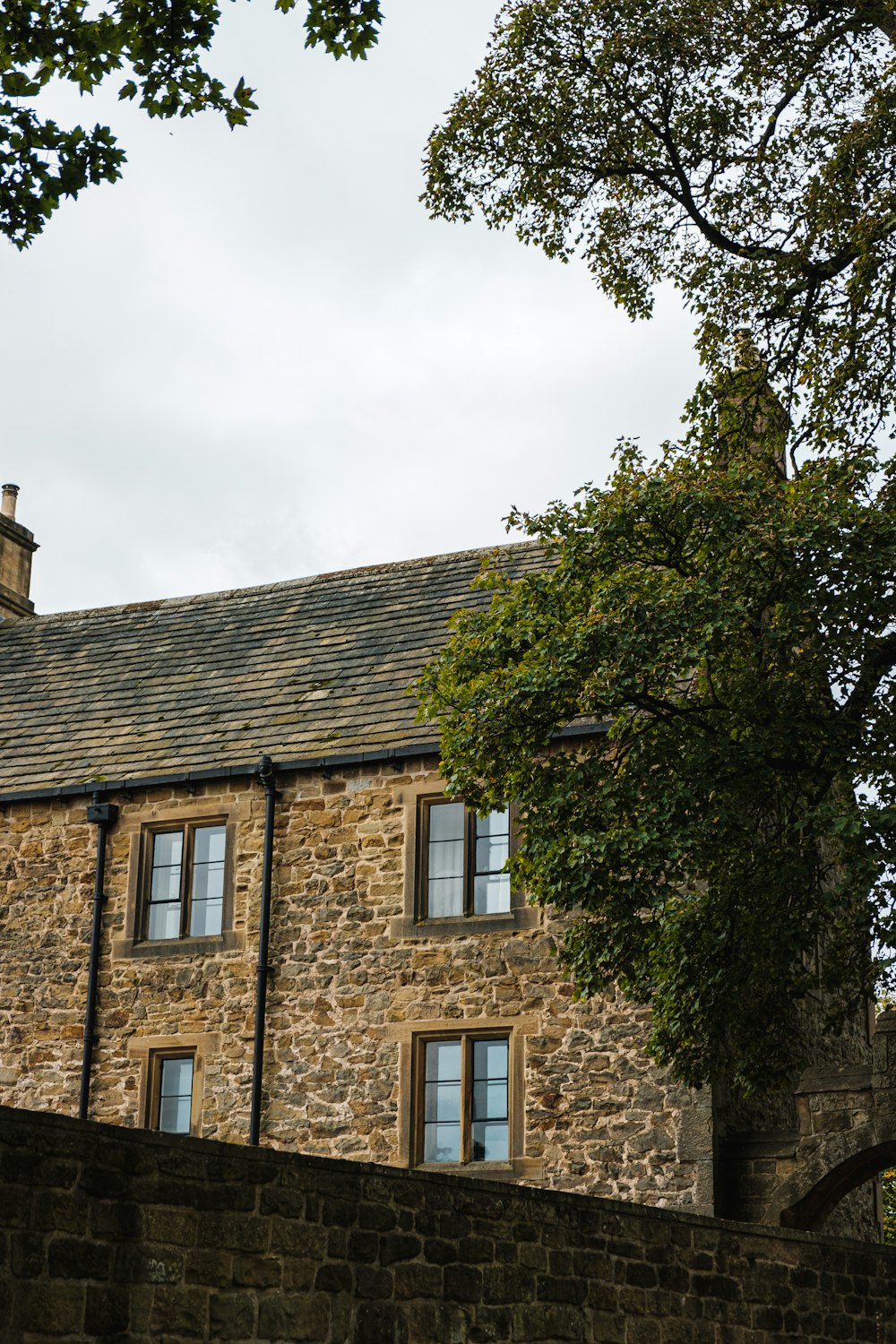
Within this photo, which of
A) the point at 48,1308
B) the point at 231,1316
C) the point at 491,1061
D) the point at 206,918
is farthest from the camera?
the point at 206,918

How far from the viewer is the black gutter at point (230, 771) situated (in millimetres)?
17156

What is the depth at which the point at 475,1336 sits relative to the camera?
8.47 metres

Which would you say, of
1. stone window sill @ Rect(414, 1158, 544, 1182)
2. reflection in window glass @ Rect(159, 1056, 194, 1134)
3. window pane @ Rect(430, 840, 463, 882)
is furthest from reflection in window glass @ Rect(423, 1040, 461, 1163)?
reflection in window glass @ Rect(159, 1056, 194, 1134)

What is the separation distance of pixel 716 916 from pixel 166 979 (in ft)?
22.8

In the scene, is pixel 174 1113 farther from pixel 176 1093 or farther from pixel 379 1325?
pixel 379 1325

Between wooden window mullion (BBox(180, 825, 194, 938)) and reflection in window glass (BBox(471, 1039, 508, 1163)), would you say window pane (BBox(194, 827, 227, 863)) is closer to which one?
wooden window mullion (BBox(180, 825, 194, 938))

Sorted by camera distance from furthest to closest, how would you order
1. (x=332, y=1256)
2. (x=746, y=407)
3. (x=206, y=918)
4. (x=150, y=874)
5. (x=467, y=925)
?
(x=150, y=874), (x=206, y=918), (x=467, y=925), (x=746, y=407), (x=332, y=1256)

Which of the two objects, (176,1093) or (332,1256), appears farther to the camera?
(176,1093)

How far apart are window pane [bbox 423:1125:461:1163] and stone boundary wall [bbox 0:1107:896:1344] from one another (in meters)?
5.72

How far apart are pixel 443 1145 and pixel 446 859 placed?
2784mm

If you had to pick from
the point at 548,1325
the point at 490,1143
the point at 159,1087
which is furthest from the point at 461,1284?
the point at 159,1087

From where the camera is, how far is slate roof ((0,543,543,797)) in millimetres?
18516

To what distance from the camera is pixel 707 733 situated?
42.3 feet

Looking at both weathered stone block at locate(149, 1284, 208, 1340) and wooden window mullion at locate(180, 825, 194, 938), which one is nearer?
weathered stone block at locate(149, 1284, 208, 1340)
